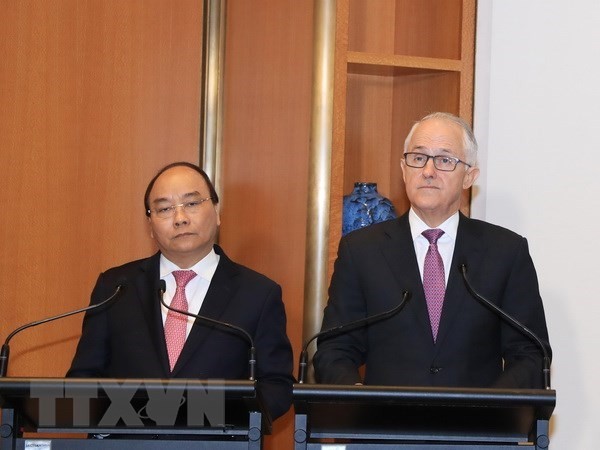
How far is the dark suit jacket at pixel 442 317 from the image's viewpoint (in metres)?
2.92

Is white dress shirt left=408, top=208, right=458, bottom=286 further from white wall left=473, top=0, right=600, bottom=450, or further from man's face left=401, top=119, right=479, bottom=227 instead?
white wall left=473, top=0, right=600, bottom=450

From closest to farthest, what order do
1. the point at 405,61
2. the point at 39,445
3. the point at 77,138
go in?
the point at 39,445 → the point at 405,61 → the point at 77,138

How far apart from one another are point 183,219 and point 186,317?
0.97ft

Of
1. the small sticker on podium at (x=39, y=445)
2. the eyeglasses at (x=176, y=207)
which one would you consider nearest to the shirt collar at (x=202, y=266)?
the eyeglasses at (x=176, y=207)

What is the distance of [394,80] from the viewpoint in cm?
429

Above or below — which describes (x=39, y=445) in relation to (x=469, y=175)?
below

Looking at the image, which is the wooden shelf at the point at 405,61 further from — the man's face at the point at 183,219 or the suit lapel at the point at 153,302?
the suit lapel at the point at 153,302

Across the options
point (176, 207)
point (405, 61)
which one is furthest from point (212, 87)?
point (176, 207)

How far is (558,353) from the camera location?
144 inches

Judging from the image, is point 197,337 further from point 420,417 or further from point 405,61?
point 405,61

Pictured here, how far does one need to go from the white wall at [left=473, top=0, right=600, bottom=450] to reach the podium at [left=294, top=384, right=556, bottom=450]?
1.42 m

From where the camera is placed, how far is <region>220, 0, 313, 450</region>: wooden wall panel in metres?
4.04

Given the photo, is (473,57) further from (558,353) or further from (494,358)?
(494,358)

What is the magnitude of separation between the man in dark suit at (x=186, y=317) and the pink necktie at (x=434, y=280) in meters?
0.45
